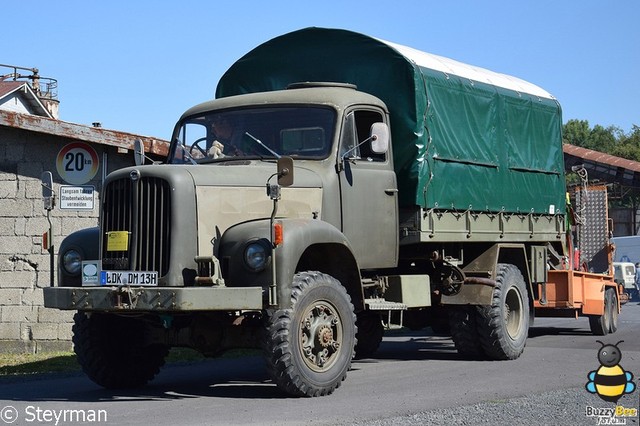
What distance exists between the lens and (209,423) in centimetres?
841

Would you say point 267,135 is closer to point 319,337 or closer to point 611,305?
point 319,337

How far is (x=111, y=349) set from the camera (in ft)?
36.1

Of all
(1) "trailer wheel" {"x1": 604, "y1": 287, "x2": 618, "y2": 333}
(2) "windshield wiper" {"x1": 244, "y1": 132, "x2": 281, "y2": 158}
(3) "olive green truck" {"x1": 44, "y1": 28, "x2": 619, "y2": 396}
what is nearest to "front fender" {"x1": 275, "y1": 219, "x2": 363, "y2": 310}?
(3) "olive green truck" {"x1": 44, "y1": 28, "x2": 619, "y2": 396}

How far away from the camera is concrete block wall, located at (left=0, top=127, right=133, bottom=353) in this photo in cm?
1602

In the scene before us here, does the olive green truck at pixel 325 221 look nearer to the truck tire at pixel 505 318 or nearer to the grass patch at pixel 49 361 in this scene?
the truck tire at pixel 505 318

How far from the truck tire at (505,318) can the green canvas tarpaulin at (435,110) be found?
0.95 meters

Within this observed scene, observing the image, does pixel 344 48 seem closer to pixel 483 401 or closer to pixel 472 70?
pixel 472 70

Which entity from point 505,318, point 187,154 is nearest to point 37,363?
point 187,154

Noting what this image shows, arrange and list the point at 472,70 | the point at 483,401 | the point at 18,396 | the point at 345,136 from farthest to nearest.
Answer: the point at 472,70 → the point at 345,136 → the point at 18,396 → the point at 483,401

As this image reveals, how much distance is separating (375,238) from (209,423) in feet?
13.5

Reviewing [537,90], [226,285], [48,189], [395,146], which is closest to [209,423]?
[226,285]

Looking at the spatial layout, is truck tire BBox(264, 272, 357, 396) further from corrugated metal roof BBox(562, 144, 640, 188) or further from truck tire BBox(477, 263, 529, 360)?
corrugated metal roof BBox(562, 144, 640, 188)

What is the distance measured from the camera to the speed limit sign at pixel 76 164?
639 inches

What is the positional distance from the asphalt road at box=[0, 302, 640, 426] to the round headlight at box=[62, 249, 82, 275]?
122 cm
